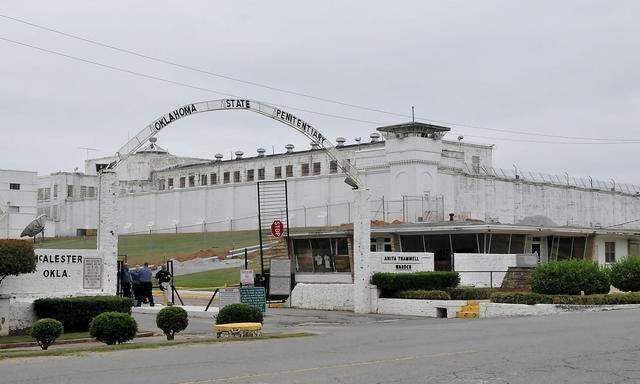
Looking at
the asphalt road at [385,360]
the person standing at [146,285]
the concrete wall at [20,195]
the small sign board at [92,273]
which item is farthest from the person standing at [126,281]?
the concrete wall at [20,195]

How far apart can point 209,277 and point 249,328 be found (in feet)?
107

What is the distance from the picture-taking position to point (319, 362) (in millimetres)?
13641

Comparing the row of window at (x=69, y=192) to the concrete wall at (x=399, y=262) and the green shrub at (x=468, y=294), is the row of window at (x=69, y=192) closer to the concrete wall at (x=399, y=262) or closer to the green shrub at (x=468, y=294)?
the concrete wall at (x=399, y=262)

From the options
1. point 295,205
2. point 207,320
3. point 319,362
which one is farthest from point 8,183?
point 319,362

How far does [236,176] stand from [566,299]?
6456cm

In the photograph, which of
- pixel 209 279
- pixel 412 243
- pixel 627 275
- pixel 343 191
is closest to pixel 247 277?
pixel 627 275

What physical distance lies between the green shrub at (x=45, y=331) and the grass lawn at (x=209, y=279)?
91.6 ft

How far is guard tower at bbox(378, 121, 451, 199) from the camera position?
6341 centimetres

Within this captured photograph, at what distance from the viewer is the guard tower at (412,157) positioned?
63406 mm

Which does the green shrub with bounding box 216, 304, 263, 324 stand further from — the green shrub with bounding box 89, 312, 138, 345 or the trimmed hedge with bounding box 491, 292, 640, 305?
the trimmed hedge with bounding box 491, 292, 640, 305

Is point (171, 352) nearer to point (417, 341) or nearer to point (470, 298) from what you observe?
point (417, 341)

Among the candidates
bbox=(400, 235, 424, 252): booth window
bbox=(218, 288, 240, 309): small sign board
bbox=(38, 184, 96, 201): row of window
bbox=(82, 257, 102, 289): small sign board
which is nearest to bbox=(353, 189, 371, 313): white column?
bbox=(218, 288, 240, 309): small sign board

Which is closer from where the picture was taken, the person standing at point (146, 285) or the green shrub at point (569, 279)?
the green shrub at point (569, 279)

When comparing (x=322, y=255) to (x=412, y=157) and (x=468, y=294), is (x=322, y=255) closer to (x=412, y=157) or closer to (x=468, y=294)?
(x=468, y=294)
